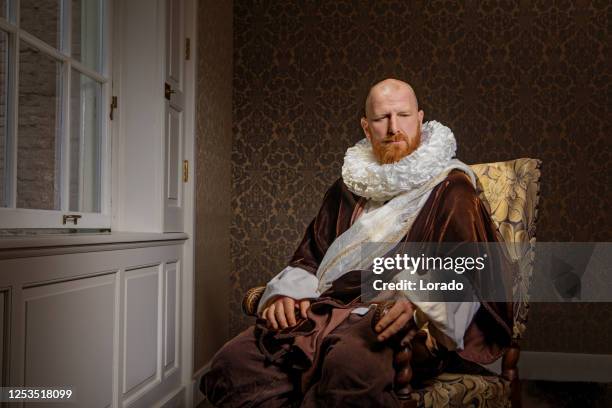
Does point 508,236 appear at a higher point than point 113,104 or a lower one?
lower

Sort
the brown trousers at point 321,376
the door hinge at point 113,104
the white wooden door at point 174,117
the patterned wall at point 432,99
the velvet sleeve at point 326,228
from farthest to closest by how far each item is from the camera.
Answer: the patterned wall at point 432,99, the white wooden door at point 174,117, the door hinge at point 113,104, the velvet sleeve at point 326,228, the brown trousers at point 321,376

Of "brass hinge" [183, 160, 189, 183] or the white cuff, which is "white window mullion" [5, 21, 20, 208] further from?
"brass hinge" [183, 160, 189, 183]

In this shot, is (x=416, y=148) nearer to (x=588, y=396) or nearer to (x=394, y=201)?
(x=394, y=201)

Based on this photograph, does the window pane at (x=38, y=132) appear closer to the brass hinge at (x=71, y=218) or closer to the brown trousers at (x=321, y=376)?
the brass hinge at (x=71, y=218)

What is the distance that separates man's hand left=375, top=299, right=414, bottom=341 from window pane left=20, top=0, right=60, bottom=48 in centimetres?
151

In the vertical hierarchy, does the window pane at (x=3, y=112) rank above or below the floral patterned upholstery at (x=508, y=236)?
above

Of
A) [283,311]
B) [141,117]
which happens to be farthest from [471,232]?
[141,117]

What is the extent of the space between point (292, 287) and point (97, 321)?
0.71 m

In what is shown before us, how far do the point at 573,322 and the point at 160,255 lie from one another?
8.41 feet

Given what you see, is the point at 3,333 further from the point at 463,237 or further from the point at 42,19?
the point at 463,237

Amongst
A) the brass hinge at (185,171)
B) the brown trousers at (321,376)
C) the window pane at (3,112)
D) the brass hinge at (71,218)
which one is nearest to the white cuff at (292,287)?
the brown trousers at (321,376)

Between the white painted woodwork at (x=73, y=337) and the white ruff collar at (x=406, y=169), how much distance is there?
1005 millimetres

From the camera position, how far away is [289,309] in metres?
2.00

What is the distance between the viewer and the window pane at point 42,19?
1.98 metres
